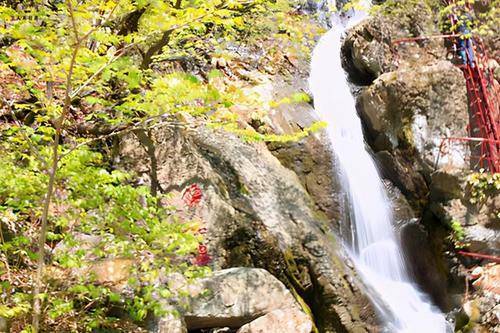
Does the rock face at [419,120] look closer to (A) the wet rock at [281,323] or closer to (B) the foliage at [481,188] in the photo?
(B) the foliage at [481,188]

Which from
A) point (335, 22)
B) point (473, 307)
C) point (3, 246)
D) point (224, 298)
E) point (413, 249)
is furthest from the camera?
point (335, 22)

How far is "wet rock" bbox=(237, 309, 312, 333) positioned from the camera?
4.80m

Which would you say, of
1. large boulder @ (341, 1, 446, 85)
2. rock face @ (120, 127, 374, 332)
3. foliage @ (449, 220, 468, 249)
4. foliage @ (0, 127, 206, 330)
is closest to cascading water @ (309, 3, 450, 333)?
rock face @ (120, 127, 374, 332)

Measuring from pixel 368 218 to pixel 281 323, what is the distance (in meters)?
3.85

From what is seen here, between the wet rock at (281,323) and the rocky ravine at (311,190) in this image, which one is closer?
the wet rock at (281,323)

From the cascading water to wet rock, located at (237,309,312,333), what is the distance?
177 centimetres

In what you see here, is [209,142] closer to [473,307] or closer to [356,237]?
[356,237]

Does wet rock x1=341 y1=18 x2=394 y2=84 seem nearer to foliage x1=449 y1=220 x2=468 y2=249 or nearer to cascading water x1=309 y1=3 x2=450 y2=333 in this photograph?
cascading water x1=309 y1=3 x2=450 y2=333

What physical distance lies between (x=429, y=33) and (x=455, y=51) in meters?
0.86

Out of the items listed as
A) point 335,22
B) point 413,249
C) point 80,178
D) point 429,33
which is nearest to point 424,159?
point 413,249

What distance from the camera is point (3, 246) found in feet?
10.4

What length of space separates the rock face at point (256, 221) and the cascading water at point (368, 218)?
75 cm

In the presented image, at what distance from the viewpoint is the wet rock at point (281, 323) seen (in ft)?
15.8

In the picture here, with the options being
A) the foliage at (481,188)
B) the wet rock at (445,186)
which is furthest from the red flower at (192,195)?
the foliage at (481,188)
